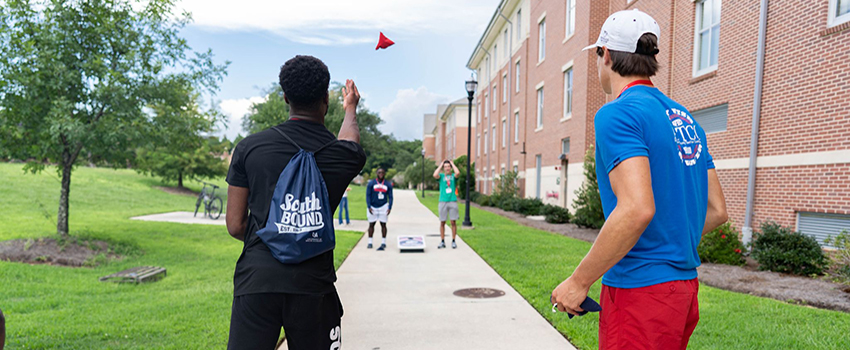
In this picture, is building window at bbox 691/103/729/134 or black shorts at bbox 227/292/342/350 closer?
black shorts at bbox 227/292/342/350

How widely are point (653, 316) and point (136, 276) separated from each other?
7490mm

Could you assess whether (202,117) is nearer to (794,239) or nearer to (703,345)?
(703,345)

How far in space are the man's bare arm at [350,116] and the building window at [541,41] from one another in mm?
22691

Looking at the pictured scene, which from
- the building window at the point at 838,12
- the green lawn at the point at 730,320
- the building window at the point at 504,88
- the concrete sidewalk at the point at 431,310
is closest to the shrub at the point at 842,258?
the green lawn at the point at 730,320

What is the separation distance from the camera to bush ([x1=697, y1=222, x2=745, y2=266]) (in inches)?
368

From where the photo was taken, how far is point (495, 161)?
114ft

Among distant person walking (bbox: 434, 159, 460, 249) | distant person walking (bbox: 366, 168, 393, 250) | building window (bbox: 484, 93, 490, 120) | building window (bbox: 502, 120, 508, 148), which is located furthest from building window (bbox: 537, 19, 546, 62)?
distant person walking (bbox: 366, 168, 393, 250)

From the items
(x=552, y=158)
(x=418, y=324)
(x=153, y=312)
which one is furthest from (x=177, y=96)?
(x=552, y=158)

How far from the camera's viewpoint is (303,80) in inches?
93.0

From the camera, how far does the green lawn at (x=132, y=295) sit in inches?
189

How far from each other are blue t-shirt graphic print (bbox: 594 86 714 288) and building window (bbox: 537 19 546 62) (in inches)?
924

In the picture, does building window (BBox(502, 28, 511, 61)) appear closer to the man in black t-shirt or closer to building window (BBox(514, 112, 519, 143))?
building window (BBox(514, 112, 519, 143))

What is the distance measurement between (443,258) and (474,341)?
5.04m

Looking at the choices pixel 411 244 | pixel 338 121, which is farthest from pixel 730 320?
pixel 338 121
